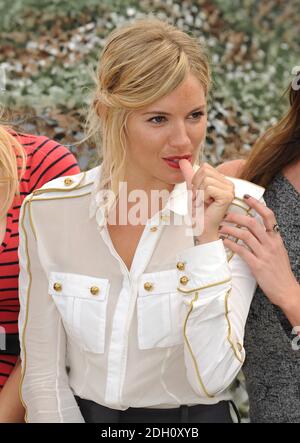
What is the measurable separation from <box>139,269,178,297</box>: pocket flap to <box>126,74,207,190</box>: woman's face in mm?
298

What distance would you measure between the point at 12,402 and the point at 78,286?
0.56 metres

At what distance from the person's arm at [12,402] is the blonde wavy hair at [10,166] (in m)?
0.60

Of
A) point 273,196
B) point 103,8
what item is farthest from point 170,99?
point 103,8

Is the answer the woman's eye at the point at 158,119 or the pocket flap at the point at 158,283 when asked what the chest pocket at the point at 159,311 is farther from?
the woman's eye at the point at 158,119

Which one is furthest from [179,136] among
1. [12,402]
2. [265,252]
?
[12,402]

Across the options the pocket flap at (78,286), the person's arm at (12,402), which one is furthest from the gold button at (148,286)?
the person's arm at (12,402)

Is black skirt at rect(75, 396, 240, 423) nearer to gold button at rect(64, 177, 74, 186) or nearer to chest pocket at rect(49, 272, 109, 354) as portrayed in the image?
chest pocket at rect(49, 272, 109, 354)

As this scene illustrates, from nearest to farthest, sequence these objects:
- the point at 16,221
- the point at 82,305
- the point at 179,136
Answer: the point at 179,136
the point at 82,305
the point at 16,221

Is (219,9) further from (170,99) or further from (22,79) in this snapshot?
(170,99)

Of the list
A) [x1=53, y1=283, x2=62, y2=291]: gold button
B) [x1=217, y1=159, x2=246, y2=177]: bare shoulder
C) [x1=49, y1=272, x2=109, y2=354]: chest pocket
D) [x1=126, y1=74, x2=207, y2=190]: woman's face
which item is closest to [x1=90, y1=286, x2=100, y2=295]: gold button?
[x1=49, y1=272, x2=109, y2=354]: chest pocket

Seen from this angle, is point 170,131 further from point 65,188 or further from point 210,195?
point 65,188

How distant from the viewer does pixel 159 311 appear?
2.79 meters
